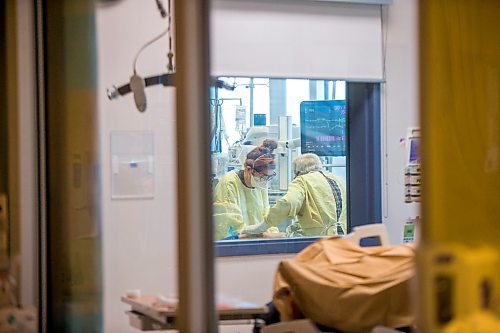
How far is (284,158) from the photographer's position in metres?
4.81

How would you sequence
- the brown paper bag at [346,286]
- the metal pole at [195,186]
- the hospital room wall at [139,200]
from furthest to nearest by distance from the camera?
the hospital room wall at [139,200], the brown paper bag at [346,286], the metal pole at [195,186]

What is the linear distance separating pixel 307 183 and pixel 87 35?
1.96 metres

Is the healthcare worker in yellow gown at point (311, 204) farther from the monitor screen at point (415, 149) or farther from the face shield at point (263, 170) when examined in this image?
the monitor screen at point (415, 149)

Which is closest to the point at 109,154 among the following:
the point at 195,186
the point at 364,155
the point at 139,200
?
the point at 139,200

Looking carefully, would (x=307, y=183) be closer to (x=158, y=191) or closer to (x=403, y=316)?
(x=158, y=191)

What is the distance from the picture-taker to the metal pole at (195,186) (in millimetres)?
2382

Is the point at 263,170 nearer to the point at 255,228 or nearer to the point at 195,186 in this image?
the point at 255,228

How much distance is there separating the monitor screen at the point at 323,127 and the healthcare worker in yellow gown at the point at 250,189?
24cm

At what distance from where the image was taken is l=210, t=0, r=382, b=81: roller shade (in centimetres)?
462

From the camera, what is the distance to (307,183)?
4.82 meters

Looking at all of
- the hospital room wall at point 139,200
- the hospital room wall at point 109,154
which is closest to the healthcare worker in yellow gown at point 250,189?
the hospital room wall at point 139,200

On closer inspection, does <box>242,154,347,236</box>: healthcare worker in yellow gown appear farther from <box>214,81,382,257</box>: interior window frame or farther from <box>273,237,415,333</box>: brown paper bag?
<box>273,237,415,333</box>: brown paper bag

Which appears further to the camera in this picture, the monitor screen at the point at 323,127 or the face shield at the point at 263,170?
the monitor screen at the point at 323,127

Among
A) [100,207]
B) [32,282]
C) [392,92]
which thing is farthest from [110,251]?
[392,92]
